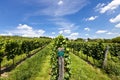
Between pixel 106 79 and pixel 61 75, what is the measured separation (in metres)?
23.7

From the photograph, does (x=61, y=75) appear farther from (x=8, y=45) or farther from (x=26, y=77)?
(x=8, y=45)

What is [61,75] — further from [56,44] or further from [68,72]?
[56,44]

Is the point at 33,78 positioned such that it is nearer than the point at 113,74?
Yes

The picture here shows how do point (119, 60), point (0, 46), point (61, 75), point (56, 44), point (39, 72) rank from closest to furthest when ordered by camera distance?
point (61, 75)
point (56, 44)
point (39, 72)
point (0, 46)
point (119, 60)

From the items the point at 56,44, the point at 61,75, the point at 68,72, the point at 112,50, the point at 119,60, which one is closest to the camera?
the point at 61,75

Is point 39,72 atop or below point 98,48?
below

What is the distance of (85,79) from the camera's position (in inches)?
1116

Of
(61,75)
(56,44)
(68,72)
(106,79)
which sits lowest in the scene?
(106,79)

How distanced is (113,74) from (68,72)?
19.7 metres

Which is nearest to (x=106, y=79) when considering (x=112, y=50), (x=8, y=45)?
(x=8, y=45)

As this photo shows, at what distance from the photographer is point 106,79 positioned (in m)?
31.8

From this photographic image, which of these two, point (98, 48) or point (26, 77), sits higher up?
point (98, 48)

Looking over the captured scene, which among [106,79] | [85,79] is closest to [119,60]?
[106,79]

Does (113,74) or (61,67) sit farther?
(113,74)
